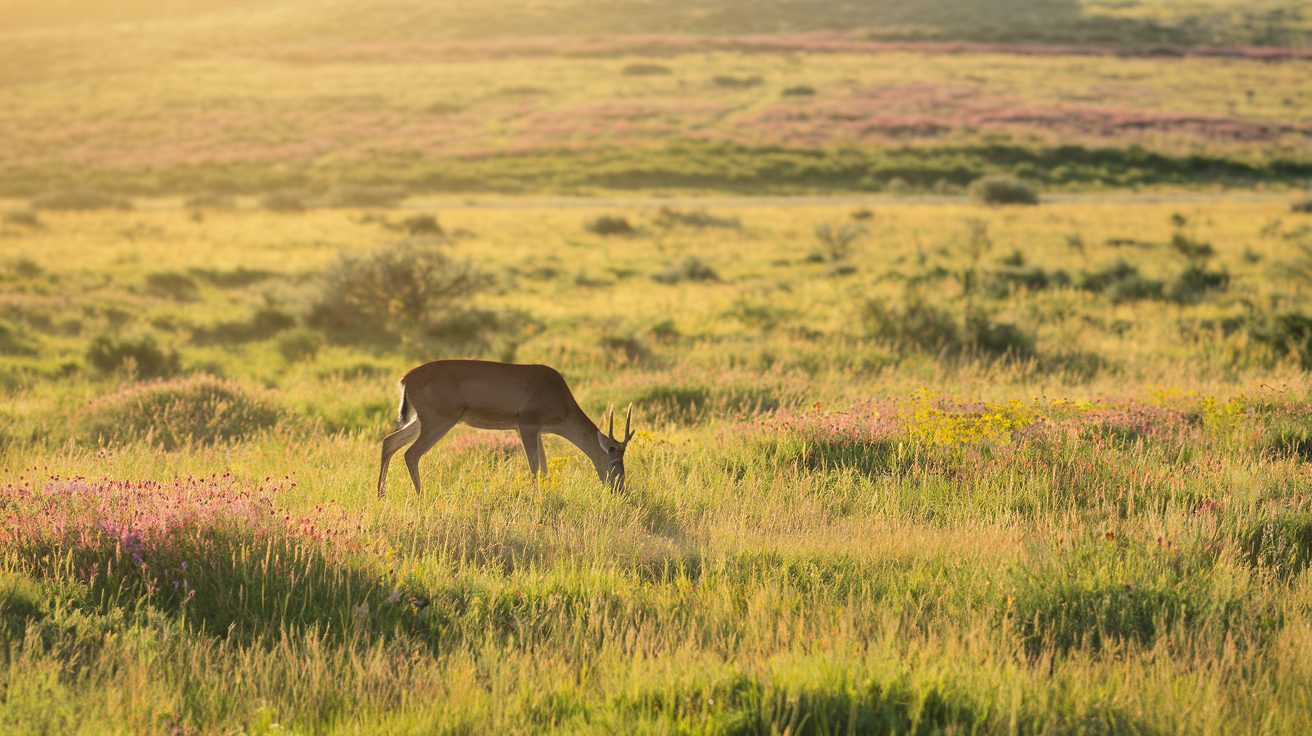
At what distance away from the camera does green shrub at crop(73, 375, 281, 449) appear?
35.9 feet

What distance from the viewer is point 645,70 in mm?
100062

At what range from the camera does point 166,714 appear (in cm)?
461

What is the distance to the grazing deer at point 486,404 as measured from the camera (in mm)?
8125

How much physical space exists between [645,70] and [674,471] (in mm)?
95135

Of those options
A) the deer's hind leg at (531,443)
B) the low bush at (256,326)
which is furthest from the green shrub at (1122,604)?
the low bush at (256,326)

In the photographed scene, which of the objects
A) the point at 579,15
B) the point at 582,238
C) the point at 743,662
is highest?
the point at 579,15

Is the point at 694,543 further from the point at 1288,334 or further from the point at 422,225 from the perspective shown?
the point at 422,225

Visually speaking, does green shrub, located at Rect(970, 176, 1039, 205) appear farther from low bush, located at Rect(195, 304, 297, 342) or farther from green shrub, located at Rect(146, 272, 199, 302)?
low bush, located at Rect(195, 304, 297, 342)

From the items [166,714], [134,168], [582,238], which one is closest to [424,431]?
[166,714]

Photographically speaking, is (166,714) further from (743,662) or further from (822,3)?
(822,3)

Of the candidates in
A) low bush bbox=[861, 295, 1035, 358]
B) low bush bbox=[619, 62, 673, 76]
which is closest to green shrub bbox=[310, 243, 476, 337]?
low bush bbox=[861, 295, 1035, 358]

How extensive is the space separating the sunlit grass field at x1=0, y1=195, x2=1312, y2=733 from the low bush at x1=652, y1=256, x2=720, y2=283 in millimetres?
8258

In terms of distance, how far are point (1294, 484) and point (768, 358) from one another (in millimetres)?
8632

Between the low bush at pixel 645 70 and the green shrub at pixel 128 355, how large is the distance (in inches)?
3403
